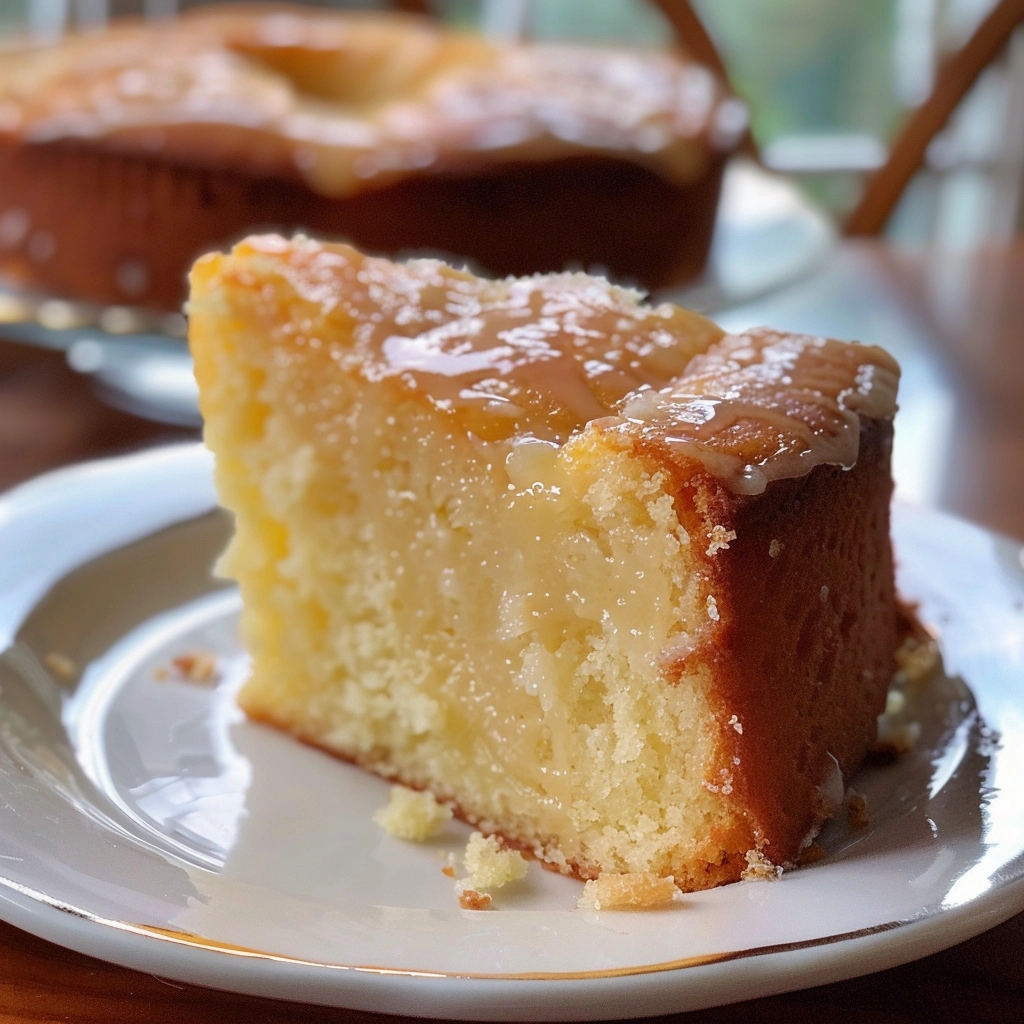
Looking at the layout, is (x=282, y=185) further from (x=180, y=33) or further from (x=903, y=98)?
(x=903, y=98)

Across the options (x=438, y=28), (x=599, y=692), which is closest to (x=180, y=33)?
(x=438, y=28)

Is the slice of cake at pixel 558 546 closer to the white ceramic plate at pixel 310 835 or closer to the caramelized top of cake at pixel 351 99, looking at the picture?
the white ceramic plate at pixel 310 835

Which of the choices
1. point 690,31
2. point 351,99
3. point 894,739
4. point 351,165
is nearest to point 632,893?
point 894,739

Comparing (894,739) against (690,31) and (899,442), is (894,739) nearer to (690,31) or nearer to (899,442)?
(899,442)

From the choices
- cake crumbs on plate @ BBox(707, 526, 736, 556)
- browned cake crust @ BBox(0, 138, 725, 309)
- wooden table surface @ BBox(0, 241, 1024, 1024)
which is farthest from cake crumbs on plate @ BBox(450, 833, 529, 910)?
browned cake crust @ BBox(0, 138, 725, 309)

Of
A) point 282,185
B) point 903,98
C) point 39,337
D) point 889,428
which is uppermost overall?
point 889,428

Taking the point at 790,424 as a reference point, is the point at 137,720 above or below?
below

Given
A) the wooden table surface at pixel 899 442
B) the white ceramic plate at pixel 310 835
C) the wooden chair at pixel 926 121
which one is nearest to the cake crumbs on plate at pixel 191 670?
the white ceramic plate at pixel 310 835

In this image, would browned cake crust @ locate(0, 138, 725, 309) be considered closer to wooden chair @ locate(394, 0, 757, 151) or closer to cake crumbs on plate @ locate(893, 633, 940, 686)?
cake crumbs on plate @ locate(893, 633, 940, 686)
